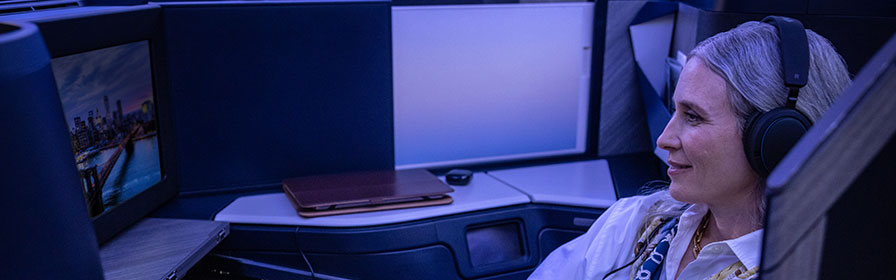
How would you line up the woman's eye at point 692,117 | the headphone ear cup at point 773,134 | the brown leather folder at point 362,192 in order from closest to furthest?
the headphone ear cup at point 773,134 < the woman's eye at point 692,117 < the brown leather folder at point 362,192

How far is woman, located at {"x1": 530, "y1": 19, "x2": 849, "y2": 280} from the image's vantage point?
2.71 feet

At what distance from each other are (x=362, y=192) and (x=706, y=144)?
72cm

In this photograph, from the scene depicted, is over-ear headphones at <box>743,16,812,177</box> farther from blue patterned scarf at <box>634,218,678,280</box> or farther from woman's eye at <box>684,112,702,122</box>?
blue patterned scarf at <box>634,218,678,280</box>

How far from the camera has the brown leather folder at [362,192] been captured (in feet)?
4.52

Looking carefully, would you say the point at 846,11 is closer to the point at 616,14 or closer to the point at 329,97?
the point at 616,14

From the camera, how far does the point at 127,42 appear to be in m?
1.24

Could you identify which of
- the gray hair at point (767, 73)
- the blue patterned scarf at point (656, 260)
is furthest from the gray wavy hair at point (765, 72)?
the blue patterned scarf at point (656, 260)

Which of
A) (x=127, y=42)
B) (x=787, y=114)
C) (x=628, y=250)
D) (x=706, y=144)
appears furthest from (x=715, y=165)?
(x=127, y=42)

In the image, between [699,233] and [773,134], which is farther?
[699,233]

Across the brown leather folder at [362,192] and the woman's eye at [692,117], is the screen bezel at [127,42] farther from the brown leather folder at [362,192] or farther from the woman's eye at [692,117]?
the woman's eye at [692,117]

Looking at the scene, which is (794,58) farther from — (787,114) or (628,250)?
(628,250)

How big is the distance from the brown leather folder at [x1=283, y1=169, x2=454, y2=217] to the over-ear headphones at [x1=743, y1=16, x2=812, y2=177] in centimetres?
73

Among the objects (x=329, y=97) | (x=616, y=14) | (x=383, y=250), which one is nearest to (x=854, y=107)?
(x=383, y=250)

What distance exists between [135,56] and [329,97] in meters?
0.38
